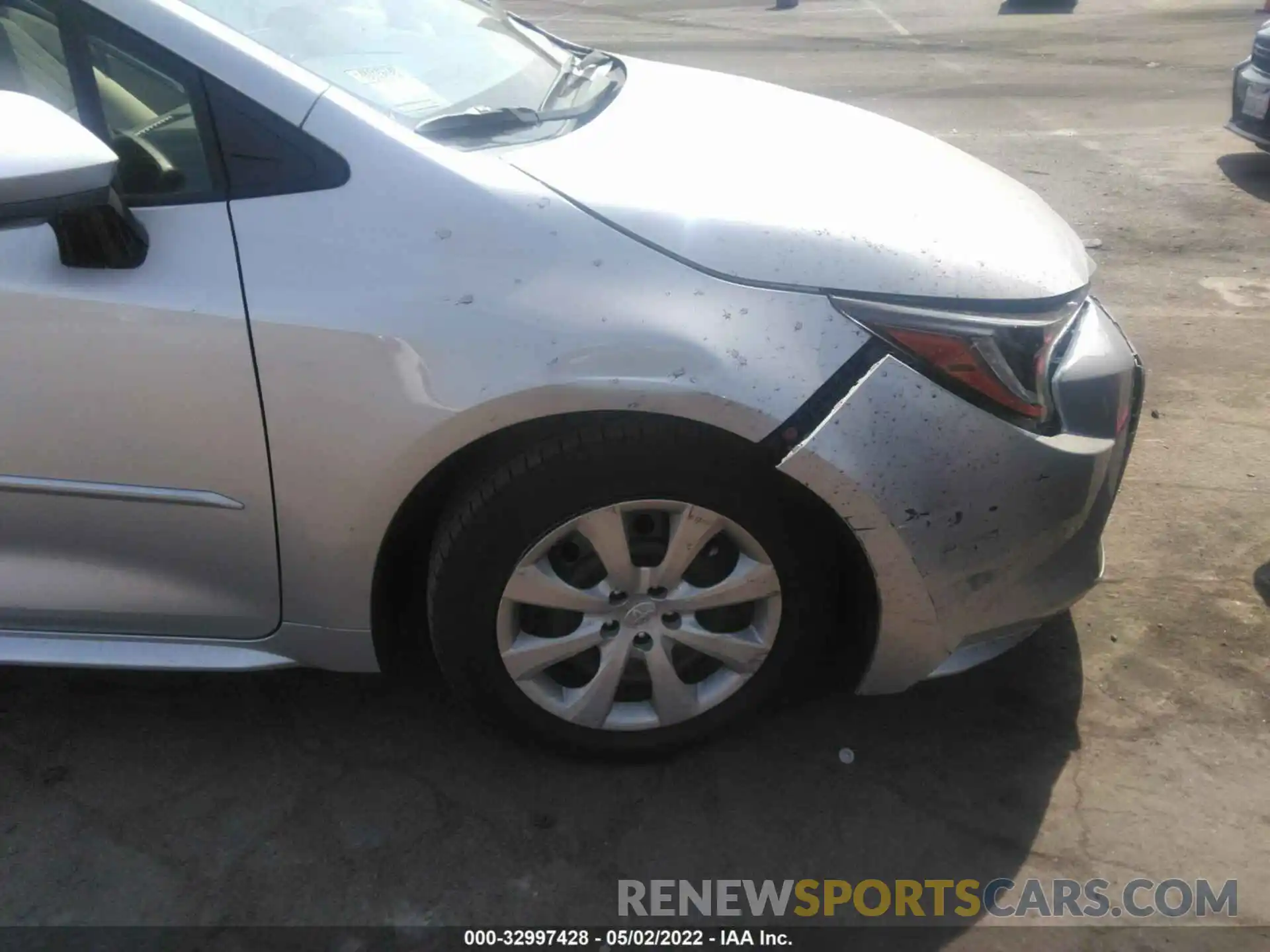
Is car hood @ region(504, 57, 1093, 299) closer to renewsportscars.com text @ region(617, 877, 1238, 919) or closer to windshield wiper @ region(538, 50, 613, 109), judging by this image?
windshield wiper @ region(538, 50, 613, 109)

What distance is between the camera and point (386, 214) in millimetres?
2043

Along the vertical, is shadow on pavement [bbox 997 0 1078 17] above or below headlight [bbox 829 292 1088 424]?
below

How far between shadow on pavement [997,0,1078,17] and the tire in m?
15.8

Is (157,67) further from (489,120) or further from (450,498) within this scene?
(450,498)

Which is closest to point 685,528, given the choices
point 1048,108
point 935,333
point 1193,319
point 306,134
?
point 935,333

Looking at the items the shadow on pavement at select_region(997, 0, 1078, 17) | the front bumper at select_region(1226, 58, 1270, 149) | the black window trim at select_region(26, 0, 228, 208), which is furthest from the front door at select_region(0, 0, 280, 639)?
the shadow on pavement at select_region(997, 0, 1078, 17)

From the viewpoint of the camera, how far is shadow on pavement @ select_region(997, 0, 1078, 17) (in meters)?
16.0

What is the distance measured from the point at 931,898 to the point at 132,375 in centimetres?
174

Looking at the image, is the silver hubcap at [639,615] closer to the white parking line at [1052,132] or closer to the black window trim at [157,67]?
the black window trim at [157,67]

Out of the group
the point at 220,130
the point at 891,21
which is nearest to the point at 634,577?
the point at 220,130

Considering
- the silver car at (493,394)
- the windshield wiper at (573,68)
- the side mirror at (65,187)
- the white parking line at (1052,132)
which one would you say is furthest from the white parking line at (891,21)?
the side mirror at (65,187)

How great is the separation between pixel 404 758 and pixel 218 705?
0.50 metres

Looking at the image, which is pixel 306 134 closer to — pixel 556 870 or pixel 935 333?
pixel 935 333

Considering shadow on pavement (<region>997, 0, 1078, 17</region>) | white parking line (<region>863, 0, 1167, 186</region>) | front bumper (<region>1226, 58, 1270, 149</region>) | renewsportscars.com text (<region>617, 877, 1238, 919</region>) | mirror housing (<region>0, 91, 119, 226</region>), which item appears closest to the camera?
mirror housing (<region>0, 91, 119, 226</region>)
